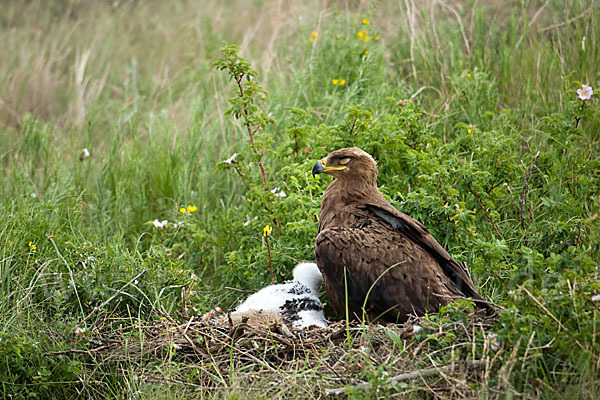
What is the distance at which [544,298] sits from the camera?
3033 mm

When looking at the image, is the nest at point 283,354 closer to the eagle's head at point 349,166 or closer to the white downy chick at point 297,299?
the white downy chick at point 297,299

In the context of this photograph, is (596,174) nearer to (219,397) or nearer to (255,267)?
(255,267)

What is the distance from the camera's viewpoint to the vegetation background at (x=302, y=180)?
324 cm

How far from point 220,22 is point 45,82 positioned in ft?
8.12

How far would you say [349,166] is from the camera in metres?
4.40

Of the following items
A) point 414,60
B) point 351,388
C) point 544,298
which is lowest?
point 351,388

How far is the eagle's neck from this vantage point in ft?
14.0

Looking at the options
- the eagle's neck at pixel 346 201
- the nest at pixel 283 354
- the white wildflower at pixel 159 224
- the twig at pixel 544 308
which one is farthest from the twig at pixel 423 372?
the white wildflower at pixel 159 224

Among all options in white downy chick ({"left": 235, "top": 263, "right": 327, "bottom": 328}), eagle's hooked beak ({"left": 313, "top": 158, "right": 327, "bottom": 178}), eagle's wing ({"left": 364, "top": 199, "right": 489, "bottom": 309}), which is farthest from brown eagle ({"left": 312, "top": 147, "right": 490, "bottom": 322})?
eagle's hooked beak ({"left": 313, "top": 158, "right": 327, "bottom": 178})

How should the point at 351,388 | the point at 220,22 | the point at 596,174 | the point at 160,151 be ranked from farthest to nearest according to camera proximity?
1. the point at 220,22
2. the point at 160,151
3. the point at 596,174
4. the point at 351,388

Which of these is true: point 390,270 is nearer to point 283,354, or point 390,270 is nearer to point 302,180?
point 283,354

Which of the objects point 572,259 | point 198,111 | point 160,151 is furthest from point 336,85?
point 572,259

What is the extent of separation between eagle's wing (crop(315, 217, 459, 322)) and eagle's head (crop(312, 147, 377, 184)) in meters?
0.47

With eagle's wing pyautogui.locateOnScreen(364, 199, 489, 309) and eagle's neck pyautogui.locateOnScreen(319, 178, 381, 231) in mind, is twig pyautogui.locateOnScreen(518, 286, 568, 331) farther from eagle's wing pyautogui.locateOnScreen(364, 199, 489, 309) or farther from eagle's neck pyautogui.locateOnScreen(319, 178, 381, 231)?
eagle's neck pyautogui.locateOnScreen(319, 178, 381, 231)
